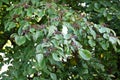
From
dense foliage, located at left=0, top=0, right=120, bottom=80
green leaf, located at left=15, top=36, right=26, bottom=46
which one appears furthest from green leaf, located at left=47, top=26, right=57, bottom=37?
green leaf, located at left=15, top=36, right=26, bottom=46

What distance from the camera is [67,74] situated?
171cm

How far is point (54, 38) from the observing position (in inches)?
46.0

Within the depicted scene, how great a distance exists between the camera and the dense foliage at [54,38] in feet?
3.89

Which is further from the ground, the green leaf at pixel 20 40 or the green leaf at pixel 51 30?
the green leaf at pixel 20 40

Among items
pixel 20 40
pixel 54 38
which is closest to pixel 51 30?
pixel 54 38

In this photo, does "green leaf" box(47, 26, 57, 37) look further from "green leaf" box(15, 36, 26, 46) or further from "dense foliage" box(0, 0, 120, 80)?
"green leaf" box(15, 36, 26, 46)

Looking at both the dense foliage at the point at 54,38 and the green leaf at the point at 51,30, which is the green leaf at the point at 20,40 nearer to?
the dense foliage at the point at 54,38

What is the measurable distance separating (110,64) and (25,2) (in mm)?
825

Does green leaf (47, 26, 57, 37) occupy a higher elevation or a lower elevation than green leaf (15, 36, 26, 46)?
lower

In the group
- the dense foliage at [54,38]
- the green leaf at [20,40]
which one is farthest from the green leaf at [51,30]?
the green leaf at [20,40]

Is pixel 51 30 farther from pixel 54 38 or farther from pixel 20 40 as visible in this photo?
pixel 20 40

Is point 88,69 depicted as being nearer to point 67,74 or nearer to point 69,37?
point 67,74

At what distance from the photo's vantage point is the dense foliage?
119 cm

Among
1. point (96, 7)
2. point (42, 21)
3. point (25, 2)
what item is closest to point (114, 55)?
point (96, 7)
